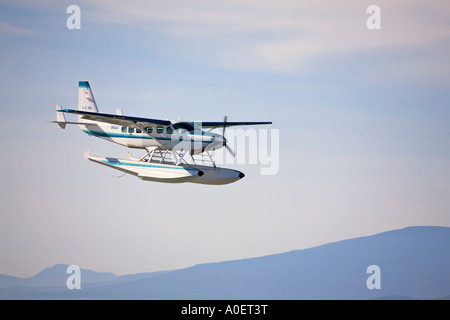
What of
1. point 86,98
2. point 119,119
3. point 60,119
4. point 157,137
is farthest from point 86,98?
point 157,137

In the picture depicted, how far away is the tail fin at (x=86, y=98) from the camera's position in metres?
44.5

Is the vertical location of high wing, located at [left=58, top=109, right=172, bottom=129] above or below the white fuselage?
above

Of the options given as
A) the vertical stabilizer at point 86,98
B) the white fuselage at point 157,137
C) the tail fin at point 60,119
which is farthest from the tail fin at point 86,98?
the tail fin at point 60,119

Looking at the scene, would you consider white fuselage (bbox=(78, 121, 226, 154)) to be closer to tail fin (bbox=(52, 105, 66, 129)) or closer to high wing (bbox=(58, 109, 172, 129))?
high wing (bbox=(58, 109, 172, 129))

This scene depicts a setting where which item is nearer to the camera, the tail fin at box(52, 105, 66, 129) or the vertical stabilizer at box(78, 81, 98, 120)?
the tail fin at box(52, 105, 66, 129)

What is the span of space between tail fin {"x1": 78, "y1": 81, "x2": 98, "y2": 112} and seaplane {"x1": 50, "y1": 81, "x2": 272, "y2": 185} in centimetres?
195

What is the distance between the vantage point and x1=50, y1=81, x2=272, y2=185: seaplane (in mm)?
39062

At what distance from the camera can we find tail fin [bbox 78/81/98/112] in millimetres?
44500

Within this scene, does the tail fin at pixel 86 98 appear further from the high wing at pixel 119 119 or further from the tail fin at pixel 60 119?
the high wing at pixel 119 119

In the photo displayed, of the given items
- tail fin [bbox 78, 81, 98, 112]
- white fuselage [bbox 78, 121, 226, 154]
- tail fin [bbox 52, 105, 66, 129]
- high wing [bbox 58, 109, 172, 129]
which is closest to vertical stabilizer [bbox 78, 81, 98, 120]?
tail fin [bbox 78, 81, 98, 112]

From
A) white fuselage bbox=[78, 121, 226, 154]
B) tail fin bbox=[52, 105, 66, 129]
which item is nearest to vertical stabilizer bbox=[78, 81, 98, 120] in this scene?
white fuselage bbox=[78, 121, 226, 154]

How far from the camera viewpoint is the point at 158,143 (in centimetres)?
4069
